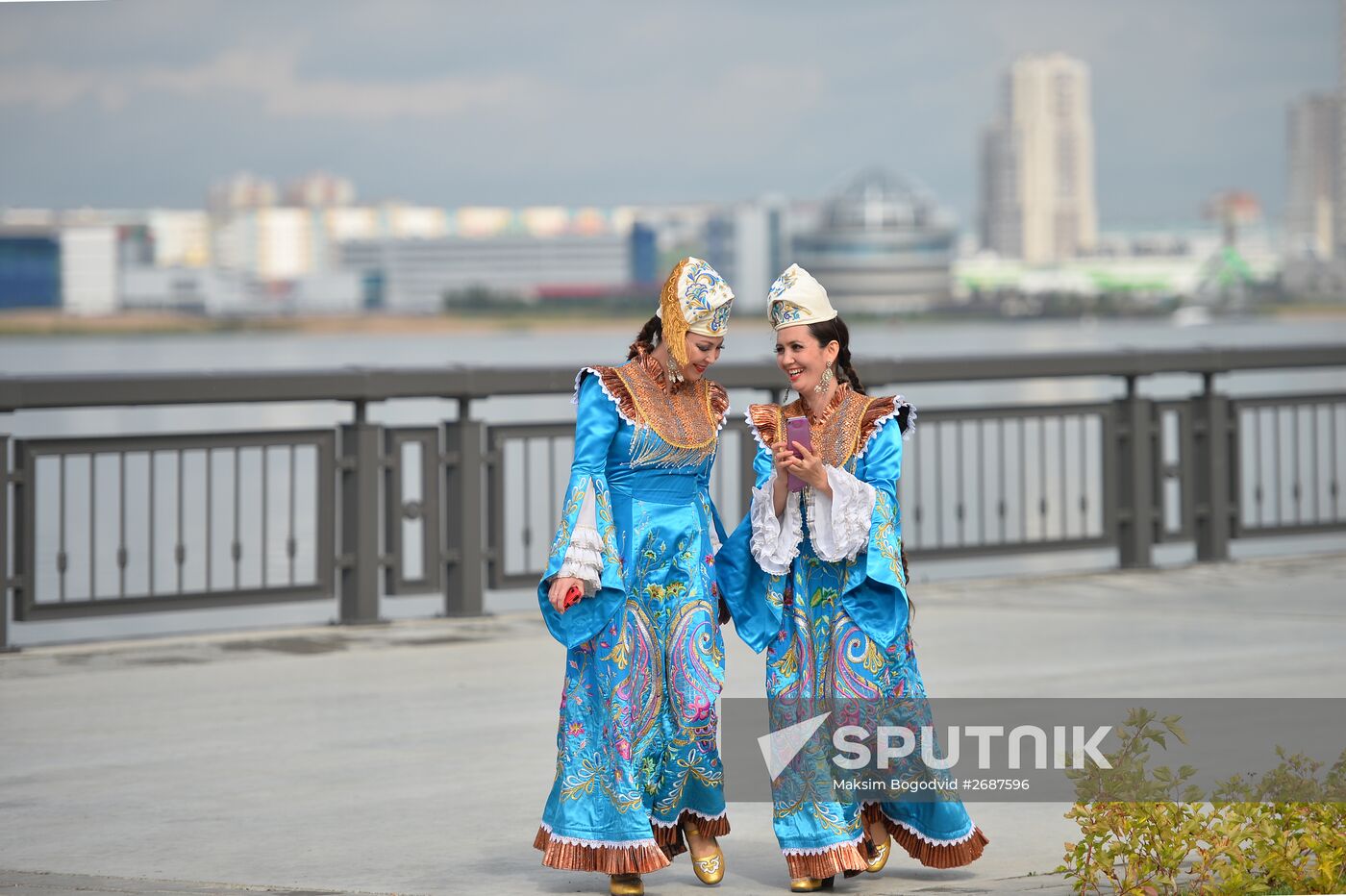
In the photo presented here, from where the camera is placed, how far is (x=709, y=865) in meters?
5.38

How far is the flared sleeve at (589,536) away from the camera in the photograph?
5230 mm

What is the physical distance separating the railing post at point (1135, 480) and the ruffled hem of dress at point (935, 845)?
7.43 meters

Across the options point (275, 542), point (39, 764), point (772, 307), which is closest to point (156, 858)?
point (39, 764)

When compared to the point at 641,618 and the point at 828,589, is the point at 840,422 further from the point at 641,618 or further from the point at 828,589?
the point at 641,618

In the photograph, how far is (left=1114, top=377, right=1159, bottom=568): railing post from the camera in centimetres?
1241

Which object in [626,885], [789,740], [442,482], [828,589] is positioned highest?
[442,482]

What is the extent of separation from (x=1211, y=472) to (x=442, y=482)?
16.8ft

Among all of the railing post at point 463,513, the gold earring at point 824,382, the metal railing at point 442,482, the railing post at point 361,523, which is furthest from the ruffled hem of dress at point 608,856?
the railing post at point 463,513

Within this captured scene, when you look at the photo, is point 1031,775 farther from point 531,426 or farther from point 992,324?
point 992,324

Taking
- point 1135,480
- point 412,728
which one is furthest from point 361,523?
point 1135,480

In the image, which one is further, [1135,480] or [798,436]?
[1135,480]

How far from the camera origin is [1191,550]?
15.5 meters

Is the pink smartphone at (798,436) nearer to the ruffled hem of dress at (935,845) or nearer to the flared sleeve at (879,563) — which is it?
the flared sleeve at (879,563)

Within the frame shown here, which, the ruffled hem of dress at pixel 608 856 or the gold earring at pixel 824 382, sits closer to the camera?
the ruffled hem of dress at pixel 608 856
